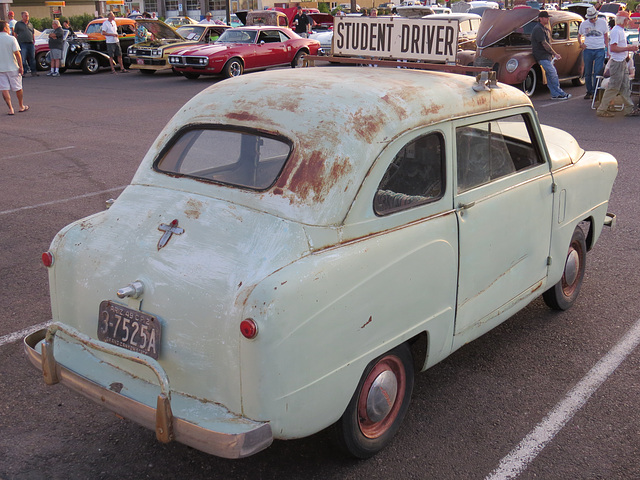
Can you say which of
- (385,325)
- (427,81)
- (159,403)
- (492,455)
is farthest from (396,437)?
(427,81)

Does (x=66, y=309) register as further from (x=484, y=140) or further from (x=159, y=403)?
(x=484, y=140)

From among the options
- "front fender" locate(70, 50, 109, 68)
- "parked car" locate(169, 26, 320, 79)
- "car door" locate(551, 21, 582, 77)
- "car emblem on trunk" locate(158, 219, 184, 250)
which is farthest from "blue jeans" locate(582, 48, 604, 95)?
"front fender" locate(70, 50, 109, 68)

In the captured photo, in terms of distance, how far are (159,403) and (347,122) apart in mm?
1543

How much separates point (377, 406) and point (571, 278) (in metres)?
2.37

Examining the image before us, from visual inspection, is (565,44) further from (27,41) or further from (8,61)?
(27,41)

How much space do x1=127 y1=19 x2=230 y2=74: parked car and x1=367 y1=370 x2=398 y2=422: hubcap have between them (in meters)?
19.2

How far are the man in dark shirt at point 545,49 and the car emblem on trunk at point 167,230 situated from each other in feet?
42.1

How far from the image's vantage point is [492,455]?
343 cm

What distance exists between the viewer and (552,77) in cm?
1479

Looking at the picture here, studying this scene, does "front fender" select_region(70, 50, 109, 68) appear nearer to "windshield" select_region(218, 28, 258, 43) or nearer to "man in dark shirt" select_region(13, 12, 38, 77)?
"man in dark shirt" select_region(13, 12, 38, 77)

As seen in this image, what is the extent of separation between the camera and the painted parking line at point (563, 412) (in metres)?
3.35

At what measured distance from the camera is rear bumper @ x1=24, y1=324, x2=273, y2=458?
2752 millimetres

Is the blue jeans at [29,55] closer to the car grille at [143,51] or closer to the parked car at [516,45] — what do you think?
the car grille at [143,51]

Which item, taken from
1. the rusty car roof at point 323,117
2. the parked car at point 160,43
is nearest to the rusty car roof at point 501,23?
the parked car at point 160,43
